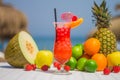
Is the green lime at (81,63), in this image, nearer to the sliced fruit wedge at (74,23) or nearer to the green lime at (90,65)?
the green lime at (90,65)

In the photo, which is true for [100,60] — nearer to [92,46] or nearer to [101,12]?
[92,46]

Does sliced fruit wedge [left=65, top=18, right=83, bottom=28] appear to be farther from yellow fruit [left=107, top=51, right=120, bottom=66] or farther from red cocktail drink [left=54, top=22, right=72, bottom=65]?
yellow fruit [left=107, top=51, right=120, bottom=66]

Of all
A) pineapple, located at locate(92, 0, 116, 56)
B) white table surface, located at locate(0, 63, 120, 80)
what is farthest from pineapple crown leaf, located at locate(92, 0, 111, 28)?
white table surface, located at locate(0, 63, 120, 80)

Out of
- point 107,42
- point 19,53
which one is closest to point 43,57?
point 19,53

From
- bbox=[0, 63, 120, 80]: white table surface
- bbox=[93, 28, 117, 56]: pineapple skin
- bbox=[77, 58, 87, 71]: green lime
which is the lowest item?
bbox=[0, 63, 120, 80]: white table surface

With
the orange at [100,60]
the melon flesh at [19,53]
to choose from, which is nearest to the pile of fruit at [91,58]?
the orange at [100,60]

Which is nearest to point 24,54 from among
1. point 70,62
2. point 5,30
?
point 70,62
